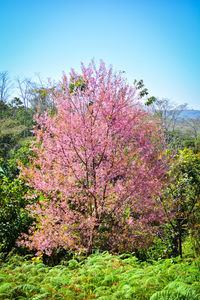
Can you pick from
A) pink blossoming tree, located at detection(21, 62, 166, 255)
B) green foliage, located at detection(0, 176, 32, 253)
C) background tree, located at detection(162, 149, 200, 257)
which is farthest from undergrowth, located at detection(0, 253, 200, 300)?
green foliage, located at detection(0, 176, 32, 253)

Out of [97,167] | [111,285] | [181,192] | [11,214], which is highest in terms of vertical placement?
[97,167]

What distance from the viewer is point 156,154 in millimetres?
4969

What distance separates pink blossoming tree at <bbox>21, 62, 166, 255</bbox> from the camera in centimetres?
436

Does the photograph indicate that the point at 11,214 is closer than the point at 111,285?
No

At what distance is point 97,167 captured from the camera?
457cm

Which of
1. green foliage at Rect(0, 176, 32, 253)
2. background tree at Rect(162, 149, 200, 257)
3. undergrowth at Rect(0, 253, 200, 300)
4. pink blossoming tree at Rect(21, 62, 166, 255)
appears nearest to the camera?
undergrowth at Rect(0, 253, 200, 300)

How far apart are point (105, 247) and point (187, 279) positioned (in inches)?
95.7

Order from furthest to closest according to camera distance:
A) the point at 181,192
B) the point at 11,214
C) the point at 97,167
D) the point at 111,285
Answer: the point at 11,214, the point at 181,192, the point at 97,167, the point at 111,285

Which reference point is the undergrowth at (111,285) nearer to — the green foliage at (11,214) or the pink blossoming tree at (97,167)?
the pink blossoming tree at (97,167)

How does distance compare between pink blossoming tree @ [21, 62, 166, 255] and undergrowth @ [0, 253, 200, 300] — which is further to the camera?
pink blossoming tree @ [21, 62, 166, 255]

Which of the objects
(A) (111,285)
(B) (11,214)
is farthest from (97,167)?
(B) (11,214)

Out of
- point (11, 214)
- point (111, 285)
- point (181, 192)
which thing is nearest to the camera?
point (111, 285)

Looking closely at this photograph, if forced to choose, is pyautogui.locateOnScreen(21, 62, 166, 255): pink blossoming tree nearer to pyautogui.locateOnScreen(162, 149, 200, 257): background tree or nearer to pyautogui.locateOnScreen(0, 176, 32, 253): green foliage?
pyautogui.locateOnScreen(162, 149, 200, 257): background tree

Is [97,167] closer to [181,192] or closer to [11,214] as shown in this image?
[181,192]
